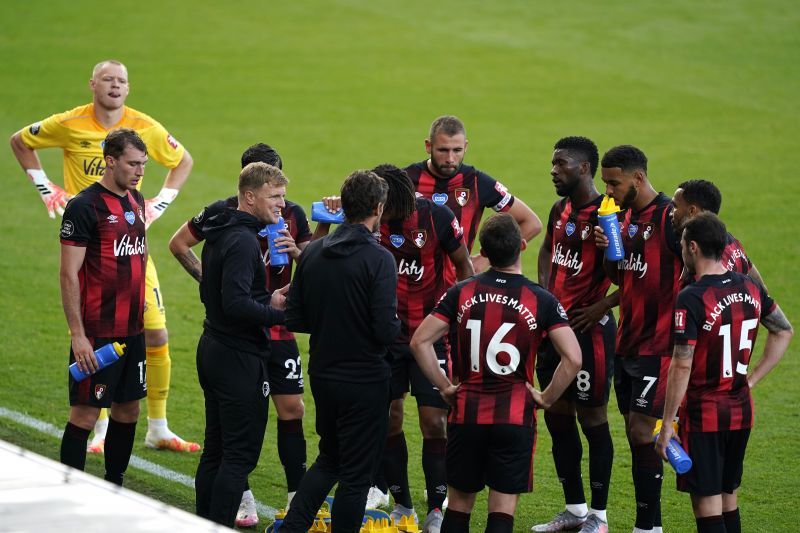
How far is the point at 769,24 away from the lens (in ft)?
88.7

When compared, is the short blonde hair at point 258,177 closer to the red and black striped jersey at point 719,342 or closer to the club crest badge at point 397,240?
the club crest badge at point 397,240

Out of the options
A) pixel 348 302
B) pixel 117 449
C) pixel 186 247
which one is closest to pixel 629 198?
pixel 348 302

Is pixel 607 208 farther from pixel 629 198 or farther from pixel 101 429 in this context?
pixel 101 429

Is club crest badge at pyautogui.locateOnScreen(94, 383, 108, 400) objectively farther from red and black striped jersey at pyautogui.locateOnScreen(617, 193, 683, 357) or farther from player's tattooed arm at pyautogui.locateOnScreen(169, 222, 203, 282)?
red and black striped jersey at pyautogui.locateOnScreen(617, 193, 683, 357)

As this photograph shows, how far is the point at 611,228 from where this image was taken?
666 cm

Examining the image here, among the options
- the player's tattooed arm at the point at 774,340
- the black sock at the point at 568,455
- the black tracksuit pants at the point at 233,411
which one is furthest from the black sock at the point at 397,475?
the player's tattooed arm at the point at 774,340

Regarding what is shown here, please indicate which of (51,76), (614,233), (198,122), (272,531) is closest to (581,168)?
(614,233)

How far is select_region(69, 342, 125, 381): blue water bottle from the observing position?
22.2ft

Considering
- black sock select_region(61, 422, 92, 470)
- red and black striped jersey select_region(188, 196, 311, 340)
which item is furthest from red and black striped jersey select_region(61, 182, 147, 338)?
black sock select_region(61, 422, 92, 470)

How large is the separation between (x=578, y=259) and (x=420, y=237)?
974mm

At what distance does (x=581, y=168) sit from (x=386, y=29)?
2186cm

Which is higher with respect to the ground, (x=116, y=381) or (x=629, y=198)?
(x=629, y=198)

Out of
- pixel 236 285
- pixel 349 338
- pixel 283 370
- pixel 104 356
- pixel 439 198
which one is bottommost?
pixel 283 370

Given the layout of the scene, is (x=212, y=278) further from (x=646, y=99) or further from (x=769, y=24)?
(x=769, y=24)
